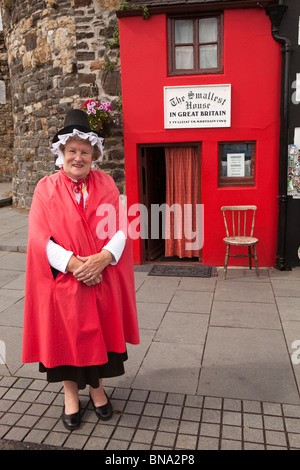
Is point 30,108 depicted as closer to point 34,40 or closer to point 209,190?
point 34,40

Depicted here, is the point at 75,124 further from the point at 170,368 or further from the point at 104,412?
the point at 170,368

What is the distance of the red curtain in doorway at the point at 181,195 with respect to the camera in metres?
6.80

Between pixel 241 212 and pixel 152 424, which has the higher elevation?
pixel 241 212

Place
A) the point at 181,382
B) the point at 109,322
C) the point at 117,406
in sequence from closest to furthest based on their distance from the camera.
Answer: the point at 109,322, the point at 117,406, the point at 181,382

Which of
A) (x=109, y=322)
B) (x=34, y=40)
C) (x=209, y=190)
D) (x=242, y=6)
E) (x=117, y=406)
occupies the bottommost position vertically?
(x=117, y=406)

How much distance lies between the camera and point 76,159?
275 cm

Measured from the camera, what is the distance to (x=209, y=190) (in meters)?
6.61

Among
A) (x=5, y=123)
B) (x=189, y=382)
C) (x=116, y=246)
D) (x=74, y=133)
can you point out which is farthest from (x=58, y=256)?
(x=5, y=123)

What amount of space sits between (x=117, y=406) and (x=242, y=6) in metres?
5.70

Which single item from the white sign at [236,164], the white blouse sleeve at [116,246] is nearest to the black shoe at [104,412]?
the white blouse sleeve at [116,246]

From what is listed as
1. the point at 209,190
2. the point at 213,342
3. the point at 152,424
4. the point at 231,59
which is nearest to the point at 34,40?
the point at 231,59

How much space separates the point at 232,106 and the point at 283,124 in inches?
32.2

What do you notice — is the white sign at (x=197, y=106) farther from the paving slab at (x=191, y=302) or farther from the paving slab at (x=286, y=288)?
the paving slab at (x=191, y=302)
